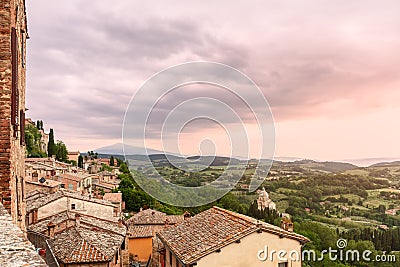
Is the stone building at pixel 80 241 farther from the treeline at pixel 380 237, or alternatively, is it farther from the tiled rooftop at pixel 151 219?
the treeline at pixel 380 237

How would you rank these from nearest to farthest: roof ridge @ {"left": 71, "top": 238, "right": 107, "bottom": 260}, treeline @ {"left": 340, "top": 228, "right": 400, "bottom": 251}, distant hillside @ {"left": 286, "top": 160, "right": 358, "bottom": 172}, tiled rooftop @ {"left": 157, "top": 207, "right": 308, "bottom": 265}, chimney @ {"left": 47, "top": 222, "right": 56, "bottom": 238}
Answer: tiled rooftop @ {"left": 157, "top": 207, "right": 308, "bottom": 265}
roof ridge @ {"left": 71, "top": 238, "right": 107, "bottom": 260}
chimney @ {"left": 47, "top": 222, "right": 56, "bottom": 238}
treeline @ {"left": 340, "top": 228, "right": 400, "bottom": 251}
distant hillside @ {"left": 286, "top": 160, "right": 358, "bottom": 172}

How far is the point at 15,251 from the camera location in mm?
2764

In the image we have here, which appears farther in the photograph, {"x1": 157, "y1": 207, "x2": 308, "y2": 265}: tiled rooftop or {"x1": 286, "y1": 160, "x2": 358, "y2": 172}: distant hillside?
{"x1": 286, "y1": 160, "x2": 358, "y2": 172}: distant hillside

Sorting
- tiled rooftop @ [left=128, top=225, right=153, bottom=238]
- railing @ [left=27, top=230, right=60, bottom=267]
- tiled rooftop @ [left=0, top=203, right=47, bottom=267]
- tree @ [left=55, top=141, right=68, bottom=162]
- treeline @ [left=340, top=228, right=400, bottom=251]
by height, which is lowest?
treeline @ [left=340, top=228, right=400, bottom=251]

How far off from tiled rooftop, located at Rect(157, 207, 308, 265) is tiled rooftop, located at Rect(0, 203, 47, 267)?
10238 mm

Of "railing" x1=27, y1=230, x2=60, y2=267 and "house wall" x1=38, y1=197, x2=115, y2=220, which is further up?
"house wall" x1=38, y1=197, x2=115, y2=220

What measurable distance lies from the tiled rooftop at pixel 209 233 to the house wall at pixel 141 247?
11517 mm

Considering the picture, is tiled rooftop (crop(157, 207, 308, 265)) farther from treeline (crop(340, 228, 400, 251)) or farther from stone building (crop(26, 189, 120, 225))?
treeline (crop(340, 228, 400, 251))

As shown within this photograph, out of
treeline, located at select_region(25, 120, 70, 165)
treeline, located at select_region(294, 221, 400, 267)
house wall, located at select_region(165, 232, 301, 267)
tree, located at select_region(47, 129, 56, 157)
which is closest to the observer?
house wall, located at select_region(165, 232, 301, 267)

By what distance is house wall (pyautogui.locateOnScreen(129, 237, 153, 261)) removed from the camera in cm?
2869

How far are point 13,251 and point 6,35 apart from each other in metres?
5.06

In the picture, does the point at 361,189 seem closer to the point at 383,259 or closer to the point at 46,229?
the point at 383,259

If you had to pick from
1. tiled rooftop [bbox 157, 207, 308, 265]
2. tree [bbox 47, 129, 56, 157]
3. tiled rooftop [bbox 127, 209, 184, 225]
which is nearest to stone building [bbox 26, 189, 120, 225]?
tiled rooftop [bbox 127, 209, 184, 225]

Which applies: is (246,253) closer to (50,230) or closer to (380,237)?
(50,230)
